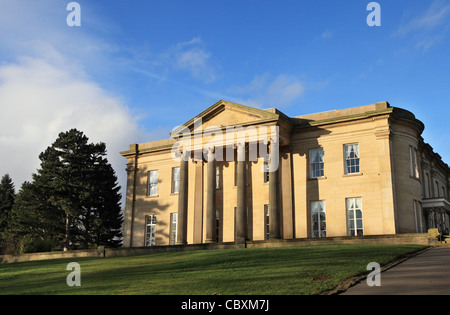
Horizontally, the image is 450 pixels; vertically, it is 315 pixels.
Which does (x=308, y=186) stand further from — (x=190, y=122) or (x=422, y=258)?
(x=422, y=258)

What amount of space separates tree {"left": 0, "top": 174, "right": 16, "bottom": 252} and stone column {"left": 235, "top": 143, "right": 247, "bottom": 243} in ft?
119

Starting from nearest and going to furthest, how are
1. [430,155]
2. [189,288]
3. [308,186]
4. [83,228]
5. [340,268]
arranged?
[189,288] < [340,268] < [308,186] < [430,155] < [83,228]

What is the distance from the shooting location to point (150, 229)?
43.9 metres

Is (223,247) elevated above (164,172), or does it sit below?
below

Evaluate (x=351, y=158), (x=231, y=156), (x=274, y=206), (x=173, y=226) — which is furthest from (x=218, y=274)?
(x=173, y=226)

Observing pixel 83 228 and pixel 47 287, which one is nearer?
pixel 47 287

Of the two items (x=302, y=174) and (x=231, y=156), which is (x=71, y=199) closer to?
(x=231, y=156)

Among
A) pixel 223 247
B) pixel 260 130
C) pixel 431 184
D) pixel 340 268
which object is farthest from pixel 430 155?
pixel 340 268

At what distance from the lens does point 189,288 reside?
14.6m

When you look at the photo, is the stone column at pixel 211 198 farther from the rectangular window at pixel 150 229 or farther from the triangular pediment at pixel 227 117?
the rectangular window at pixel 150 229

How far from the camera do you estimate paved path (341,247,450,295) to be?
12.0 m

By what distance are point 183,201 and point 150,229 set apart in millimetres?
7535

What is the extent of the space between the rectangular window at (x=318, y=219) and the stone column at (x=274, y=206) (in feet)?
9.49

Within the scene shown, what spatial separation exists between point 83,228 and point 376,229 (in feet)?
106
